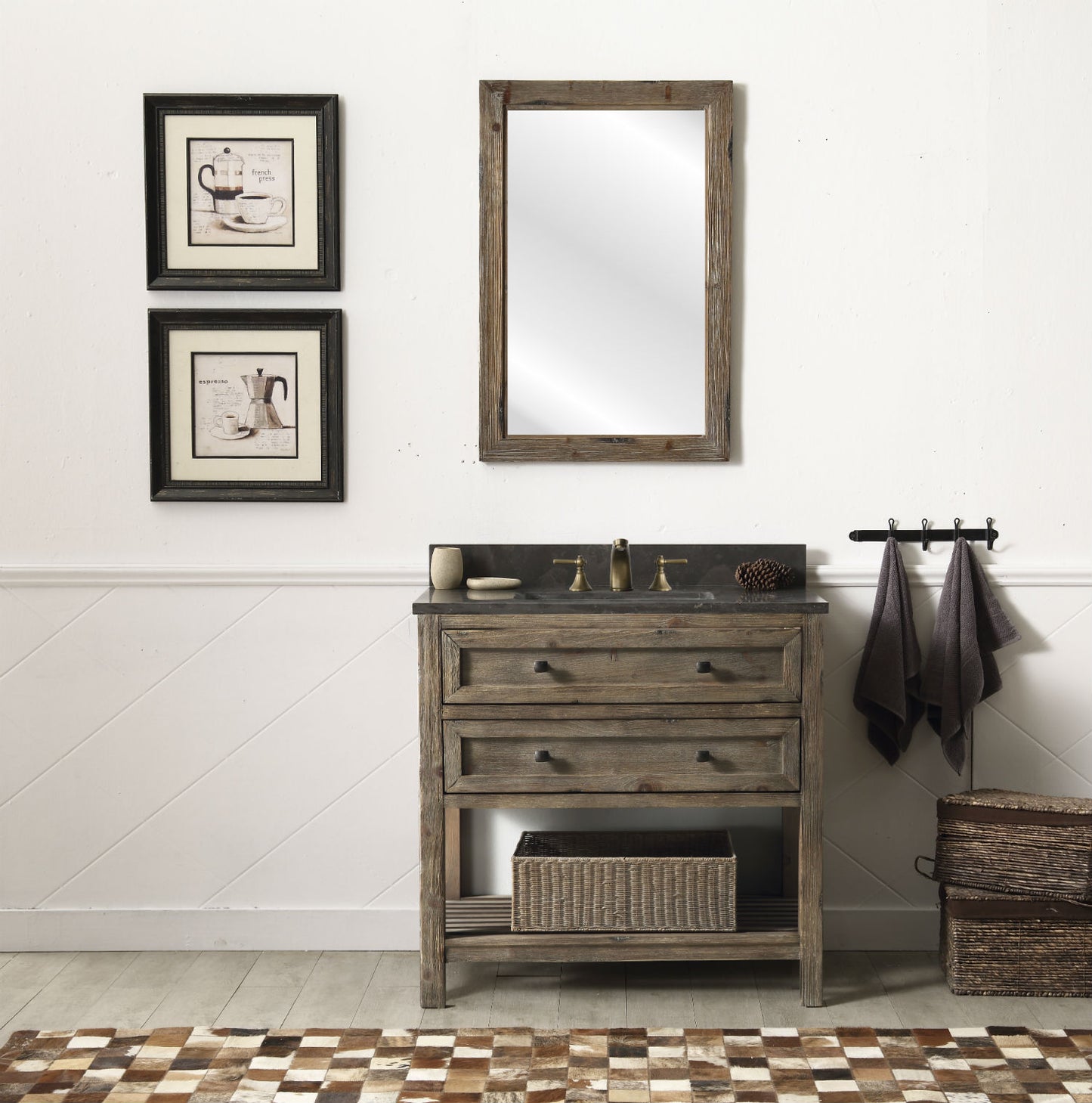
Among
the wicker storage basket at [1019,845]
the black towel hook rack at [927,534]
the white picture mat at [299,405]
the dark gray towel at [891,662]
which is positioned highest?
the white picture mat at [299,405]

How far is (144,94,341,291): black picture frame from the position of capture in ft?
8.72

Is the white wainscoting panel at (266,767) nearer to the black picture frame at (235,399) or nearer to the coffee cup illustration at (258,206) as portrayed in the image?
the black picture frame at (235,399)

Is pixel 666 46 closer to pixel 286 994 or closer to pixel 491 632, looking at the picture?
pixel 491 632

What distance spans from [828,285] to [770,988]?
5.23 ft

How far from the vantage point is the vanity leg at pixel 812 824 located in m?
2.33

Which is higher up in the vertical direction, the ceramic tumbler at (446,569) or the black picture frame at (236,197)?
the black picture frame at (236,197)

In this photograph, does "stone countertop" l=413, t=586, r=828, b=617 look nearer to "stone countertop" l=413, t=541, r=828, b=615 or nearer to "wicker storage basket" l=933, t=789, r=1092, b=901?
"stone countertop" l=413, t=541, r=828, b=615

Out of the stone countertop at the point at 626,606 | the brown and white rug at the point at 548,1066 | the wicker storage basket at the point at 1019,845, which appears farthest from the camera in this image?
the wicker storage basket at the point at 1019,845

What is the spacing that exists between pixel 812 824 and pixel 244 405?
1.59m

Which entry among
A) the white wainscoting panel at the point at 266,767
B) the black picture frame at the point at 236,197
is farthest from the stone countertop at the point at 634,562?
the black picture frame at the point at 236,197

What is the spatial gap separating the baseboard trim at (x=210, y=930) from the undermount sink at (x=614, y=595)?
2.79ft

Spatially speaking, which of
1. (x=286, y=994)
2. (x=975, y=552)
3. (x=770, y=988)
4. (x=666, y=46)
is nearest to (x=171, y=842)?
(x=286, y=994)

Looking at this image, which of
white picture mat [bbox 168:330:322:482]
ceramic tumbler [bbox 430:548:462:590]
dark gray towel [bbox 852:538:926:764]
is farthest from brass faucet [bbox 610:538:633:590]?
white picture mat [bbox 168:330:322:482]

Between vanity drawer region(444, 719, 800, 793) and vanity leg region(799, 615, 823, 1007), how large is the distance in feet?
0.11
